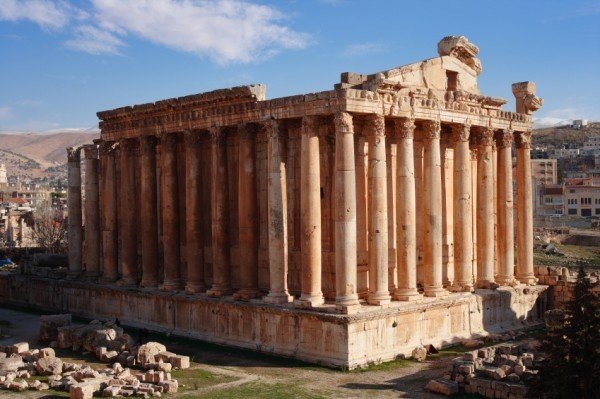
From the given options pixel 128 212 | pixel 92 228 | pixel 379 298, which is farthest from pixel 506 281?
pixel 92 228

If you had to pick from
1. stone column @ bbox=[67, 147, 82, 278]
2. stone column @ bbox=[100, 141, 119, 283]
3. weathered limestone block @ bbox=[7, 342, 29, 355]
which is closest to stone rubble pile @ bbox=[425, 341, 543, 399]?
weathered limestone block @ bbox=[7, 342, 29, 355]

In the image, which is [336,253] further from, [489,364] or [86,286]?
[86,286]

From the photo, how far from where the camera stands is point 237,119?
80.8ft

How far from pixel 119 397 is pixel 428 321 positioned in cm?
1014

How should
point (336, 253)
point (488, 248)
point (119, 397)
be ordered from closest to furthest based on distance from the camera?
1. point (119, 397)
2. point (336, 253)
3. point (488, 248)

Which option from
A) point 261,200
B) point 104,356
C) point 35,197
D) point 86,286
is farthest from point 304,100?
point 35,197

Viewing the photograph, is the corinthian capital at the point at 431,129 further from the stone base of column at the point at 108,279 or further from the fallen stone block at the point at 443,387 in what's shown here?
the stone base of column at the point at 108,279

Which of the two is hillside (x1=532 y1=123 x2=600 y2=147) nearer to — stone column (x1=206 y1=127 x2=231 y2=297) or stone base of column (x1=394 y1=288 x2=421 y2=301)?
stone column (x1=206 y1=127 x2=231 y2=297)

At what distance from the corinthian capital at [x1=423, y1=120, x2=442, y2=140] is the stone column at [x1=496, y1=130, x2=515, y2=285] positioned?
4.76 m

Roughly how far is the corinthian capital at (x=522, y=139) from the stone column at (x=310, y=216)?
423 inches

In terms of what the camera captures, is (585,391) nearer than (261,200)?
Yes

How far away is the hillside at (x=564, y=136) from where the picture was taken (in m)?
171

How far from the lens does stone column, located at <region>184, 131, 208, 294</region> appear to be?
26453 millimetres

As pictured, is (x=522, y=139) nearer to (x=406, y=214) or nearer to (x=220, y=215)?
(x=406, y=214)
